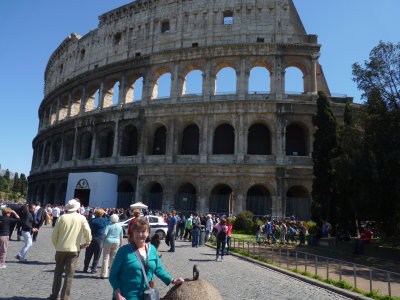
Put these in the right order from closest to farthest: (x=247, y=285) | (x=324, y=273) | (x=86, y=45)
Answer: (x=247, y=285) < (x=324, y=273) < (x=86, y=45)

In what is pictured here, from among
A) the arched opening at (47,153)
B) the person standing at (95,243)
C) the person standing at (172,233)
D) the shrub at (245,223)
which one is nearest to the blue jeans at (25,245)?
the person standing at (95,243)

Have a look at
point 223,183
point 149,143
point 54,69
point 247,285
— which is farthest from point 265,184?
point 54,69

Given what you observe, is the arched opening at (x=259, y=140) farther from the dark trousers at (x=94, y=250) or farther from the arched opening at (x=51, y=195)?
the arched opening at (x=51, y=195)

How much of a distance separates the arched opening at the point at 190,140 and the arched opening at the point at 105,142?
25.2 feet

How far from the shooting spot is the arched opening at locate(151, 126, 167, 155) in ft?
94.3

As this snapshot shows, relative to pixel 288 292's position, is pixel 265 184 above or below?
above

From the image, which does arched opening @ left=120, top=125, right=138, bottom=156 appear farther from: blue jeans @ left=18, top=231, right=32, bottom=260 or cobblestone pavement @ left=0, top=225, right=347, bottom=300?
blue jeans @ left=18, top=231, right=32, bottom=260

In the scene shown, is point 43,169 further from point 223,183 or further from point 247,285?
point 247,285

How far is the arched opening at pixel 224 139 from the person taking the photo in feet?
88.1

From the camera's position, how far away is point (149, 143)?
1101 inches

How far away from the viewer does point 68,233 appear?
18.3 ft

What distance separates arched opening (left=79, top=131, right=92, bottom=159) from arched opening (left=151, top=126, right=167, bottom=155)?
736 centimetres

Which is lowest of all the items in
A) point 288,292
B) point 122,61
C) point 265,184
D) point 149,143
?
point 288,292

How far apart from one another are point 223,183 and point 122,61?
14970 millimetres
